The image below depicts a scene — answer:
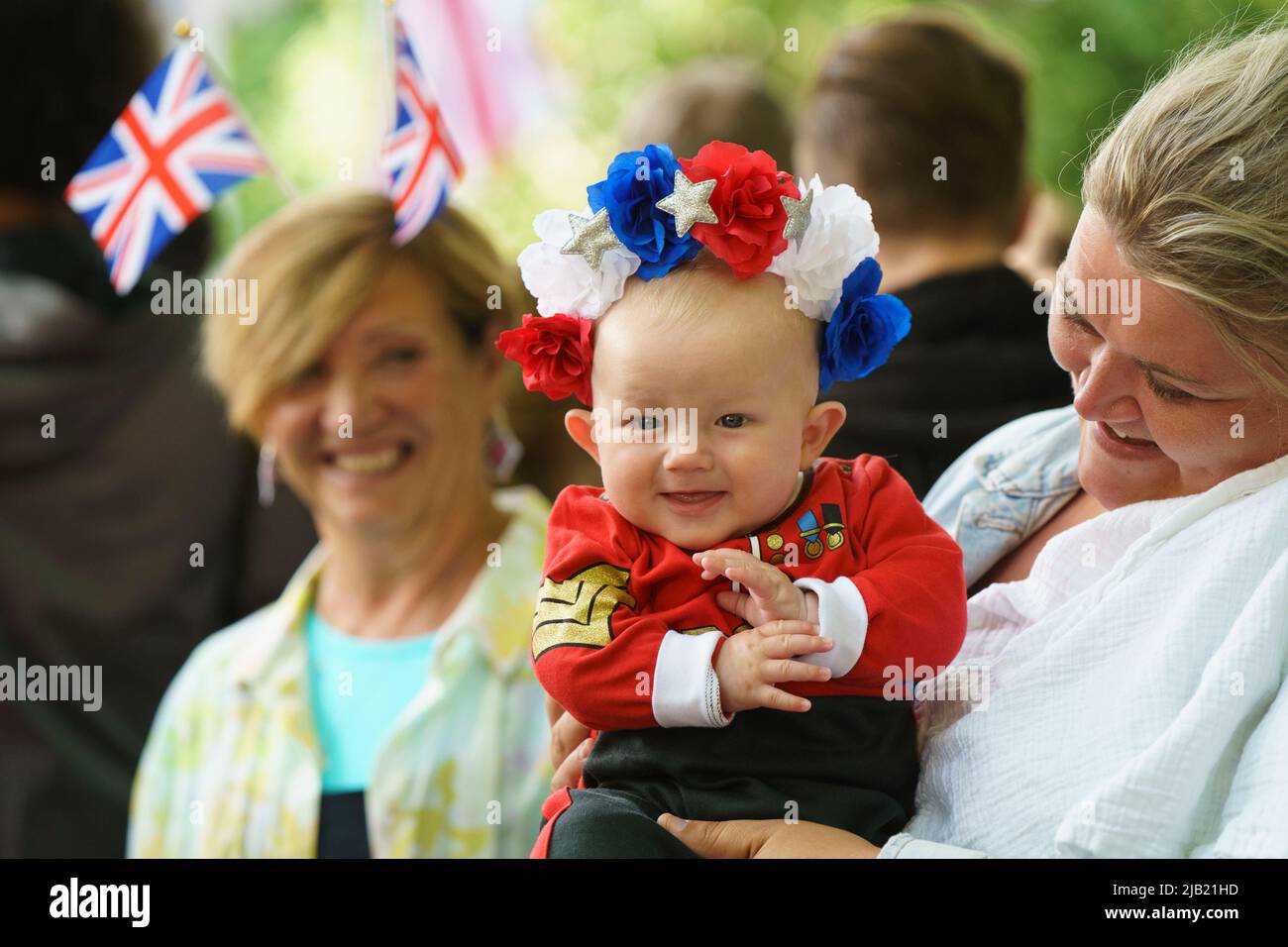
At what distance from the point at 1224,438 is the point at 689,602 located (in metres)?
0.61

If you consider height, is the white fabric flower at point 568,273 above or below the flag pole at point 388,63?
below

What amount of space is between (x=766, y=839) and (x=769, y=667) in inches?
7.6

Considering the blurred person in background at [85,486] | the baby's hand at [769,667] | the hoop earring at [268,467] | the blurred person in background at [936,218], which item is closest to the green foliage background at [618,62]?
the blurred person in background at [85,486]

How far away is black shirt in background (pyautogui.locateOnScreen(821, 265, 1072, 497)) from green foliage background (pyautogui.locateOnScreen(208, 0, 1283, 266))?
408cm

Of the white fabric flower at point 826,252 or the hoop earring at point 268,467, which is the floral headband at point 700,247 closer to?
the white fabric flower at point 826,252

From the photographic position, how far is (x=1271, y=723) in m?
1.36

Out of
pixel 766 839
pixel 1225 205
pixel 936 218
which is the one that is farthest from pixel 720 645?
pixel 936 218

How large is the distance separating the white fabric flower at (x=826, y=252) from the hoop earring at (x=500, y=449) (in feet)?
5.73

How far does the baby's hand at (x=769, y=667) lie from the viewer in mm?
1452

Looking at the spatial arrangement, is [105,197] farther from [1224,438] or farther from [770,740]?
[1224,438]

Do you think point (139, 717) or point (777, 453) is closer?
point (777, 453)

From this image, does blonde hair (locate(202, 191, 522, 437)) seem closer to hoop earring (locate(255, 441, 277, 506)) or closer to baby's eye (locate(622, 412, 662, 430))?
hoop earring (locate(255, 441, 277, 506))

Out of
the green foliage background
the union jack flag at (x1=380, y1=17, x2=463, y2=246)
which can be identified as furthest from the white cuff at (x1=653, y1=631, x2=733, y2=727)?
the green foliage background
